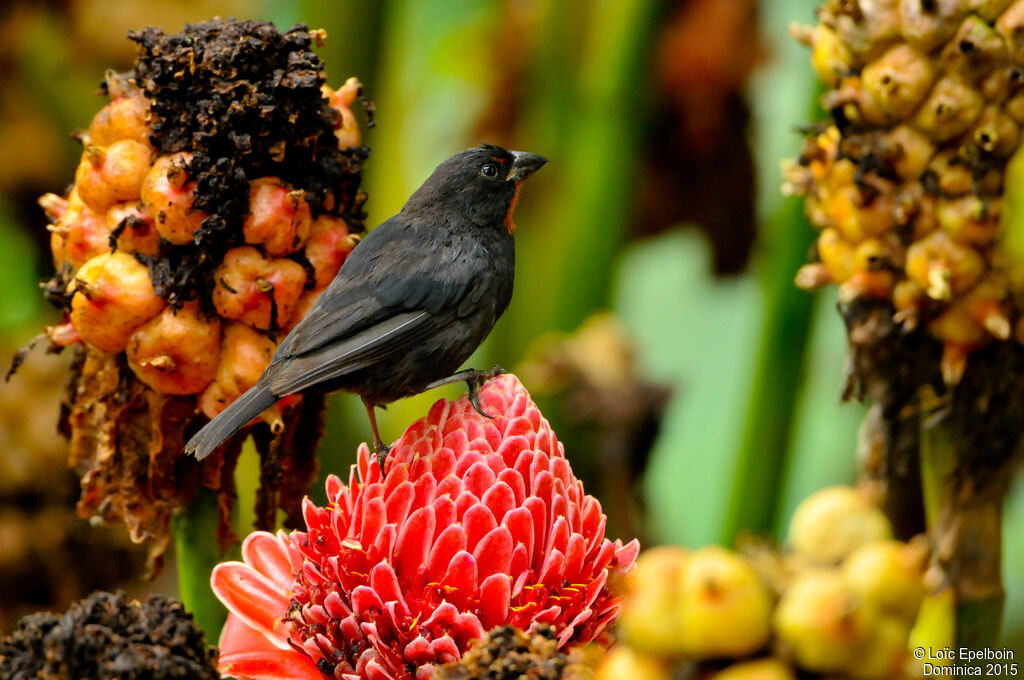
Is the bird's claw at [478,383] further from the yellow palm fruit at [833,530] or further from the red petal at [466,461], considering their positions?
the yellow palm fruit at [833,530]

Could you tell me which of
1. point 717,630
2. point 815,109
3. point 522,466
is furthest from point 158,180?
point 815,109

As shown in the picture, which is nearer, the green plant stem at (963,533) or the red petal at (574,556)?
the red petal at (574,556)

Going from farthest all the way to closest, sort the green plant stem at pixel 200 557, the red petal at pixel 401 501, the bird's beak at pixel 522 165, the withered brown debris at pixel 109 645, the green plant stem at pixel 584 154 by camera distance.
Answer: the green plant stem at pixel 584 154 < the bird's beak at pixel 522 165 < the green plant stem at pixel 200 557 < the red petal at pixel 401 501 < the withered brown debris at pixel 109 645

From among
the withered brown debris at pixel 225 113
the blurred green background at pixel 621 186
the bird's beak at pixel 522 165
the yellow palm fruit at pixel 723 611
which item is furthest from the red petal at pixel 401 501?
the blurred green background at pixel 621 186

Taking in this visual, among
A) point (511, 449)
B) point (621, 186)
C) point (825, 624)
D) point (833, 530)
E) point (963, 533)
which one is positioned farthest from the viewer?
point (621, 186)

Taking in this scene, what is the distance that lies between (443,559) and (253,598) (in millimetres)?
250

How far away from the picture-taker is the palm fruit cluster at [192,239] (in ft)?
4.32

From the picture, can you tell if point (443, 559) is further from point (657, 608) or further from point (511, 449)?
point (657, 608)

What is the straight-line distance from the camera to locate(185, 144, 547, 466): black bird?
134 cm

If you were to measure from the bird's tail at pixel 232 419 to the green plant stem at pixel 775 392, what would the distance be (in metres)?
0.97

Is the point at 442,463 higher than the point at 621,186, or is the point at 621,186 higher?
the point at 621,186

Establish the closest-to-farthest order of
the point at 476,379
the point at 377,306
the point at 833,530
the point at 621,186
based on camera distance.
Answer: the point at 833,530, the point at 476,379, the point at 377,306, the point at 621,186

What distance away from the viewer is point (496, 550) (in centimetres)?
113

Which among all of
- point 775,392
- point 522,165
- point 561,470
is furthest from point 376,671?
point 775,392
